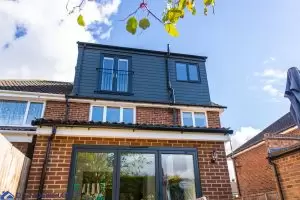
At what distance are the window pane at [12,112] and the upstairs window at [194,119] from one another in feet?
23.3

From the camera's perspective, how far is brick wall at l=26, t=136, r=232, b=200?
505 cm

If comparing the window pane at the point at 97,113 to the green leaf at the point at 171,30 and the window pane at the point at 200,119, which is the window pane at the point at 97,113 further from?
the green leaf at the point at 171,30

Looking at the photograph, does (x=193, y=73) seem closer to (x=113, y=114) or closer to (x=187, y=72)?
(x=187, y=72)

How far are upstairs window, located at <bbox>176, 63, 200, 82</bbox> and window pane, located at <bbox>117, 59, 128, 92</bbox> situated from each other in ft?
9.17

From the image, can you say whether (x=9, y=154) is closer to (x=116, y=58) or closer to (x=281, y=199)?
(x=281, y=199)

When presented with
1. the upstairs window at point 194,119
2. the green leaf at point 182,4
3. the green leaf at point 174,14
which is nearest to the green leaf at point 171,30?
the green leaf at point 174,14

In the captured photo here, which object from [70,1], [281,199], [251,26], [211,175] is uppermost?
[251,26]

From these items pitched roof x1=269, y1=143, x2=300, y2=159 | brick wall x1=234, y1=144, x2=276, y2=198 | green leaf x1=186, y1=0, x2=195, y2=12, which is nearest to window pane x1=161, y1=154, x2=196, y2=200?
pitched roof x1=269, y1=143, x2=300, y2=159

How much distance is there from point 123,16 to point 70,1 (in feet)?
1.40

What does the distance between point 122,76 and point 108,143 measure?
744cm

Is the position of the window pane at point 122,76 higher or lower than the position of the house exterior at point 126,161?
higher

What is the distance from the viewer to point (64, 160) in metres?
5.27

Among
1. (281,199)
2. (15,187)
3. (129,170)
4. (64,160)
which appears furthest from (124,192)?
(281,199)

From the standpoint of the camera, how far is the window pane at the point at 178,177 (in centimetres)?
543
